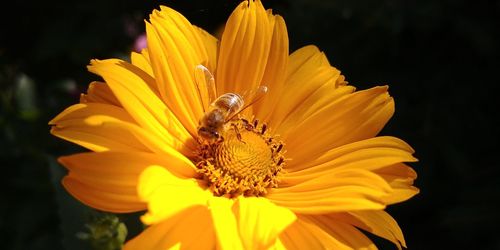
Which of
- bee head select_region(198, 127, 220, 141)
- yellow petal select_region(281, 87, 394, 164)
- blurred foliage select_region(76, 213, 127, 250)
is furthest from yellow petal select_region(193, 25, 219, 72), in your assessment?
blurred foliage select_region(76, 213, 127, 250)

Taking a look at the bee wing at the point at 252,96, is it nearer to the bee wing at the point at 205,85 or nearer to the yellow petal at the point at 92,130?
the bee wing at the point at 205,85

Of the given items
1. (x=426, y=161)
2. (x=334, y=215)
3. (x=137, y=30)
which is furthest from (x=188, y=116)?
(x=137, y=30)

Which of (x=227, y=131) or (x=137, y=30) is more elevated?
(x=137, y=30)

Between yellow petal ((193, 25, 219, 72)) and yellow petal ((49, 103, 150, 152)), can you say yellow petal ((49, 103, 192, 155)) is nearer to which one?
yellow petal ((49, 103, 150, 152))

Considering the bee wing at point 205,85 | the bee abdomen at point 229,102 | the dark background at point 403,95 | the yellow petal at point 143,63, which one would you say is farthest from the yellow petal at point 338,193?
the dark background at point 403,95

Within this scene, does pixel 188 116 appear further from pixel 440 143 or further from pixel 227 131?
pixel 440 143

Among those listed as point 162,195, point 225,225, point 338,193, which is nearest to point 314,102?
point 338,193
